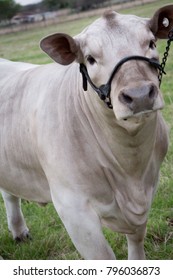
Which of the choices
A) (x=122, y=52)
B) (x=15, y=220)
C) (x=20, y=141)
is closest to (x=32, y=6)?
(x=15, y=220)

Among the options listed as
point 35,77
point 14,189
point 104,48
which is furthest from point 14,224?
point 104,48

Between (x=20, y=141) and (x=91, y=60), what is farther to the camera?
(x=20, y=141)

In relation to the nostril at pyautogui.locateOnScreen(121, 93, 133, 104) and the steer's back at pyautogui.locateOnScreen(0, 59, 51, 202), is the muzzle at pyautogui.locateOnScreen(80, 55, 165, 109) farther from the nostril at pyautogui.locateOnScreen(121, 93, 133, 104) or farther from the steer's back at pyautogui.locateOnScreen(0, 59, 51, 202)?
the steer's back at pyautogui.locateOnScreen(0, 59, 51, 202)

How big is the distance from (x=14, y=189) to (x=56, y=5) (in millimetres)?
42868

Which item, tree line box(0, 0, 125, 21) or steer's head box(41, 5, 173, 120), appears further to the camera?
tree line box(0, 0, 125, 21)

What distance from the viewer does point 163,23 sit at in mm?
3389

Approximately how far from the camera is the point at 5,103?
13.4 ft

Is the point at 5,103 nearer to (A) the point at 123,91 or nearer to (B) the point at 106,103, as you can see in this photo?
(B) the point at 106,103

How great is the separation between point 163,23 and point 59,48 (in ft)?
2.09

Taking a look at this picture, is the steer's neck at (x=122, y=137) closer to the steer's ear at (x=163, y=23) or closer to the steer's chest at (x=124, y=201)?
the steer's chest at (x=124, y=201)

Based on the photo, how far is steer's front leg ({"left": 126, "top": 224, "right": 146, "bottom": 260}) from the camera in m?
3.94

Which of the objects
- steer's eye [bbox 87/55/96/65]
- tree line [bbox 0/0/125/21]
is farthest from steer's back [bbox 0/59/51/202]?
tree line [bbox 0/0/125/21]

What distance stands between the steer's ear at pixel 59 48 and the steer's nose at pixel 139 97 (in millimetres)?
696

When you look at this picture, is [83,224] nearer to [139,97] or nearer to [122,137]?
[122,137]
